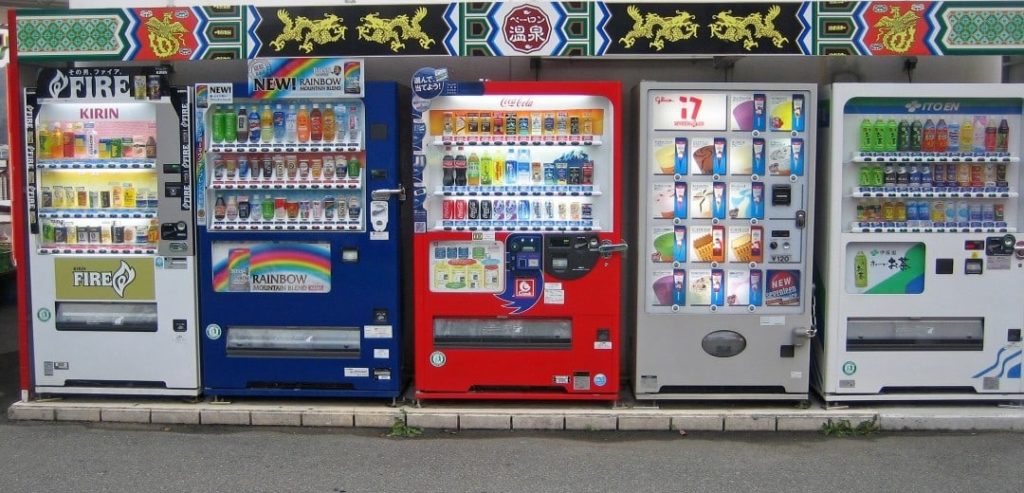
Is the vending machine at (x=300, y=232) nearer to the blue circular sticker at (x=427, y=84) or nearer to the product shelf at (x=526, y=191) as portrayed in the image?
the blue circular sticker at (x=427, y=84)

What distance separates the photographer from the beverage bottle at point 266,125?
566 cm

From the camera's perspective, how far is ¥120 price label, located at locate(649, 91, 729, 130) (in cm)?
558

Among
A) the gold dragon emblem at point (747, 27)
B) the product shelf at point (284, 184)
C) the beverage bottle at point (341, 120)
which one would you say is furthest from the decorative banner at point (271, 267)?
the gold dragon emblem at point (747, 27)

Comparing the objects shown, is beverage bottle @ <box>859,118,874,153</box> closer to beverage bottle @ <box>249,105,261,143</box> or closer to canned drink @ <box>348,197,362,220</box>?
canned drink @ <box>348,197,362,220</box>

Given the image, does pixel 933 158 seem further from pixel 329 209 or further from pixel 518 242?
pixel 329 209

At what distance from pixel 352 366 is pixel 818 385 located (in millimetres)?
3369

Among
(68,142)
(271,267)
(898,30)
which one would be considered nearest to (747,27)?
(898,30)

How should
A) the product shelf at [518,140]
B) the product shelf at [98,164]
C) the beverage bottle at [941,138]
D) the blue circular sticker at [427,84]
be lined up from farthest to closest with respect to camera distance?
the product shelf at [98,164], the beverage bottle at [941,138], the product shelf at [518,140], the blue circular sticker at [427,84]

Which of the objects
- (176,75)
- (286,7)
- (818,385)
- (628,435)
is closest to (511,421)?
(628,435)

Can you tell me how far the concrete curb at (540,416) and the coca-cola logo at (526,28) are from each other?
2.54 meters

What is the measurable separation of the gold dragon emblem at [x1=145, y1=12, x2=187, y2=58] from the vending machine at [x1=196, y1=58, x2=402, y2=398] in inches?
14.4

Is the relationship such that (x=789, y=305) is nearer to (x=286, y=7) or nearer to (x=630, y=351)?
(x=630, y=351)

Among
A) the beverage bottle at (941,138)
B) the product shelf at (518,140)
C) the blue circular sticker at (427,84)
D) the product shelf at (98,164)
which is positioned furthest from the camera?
the product shelf at (98,164)

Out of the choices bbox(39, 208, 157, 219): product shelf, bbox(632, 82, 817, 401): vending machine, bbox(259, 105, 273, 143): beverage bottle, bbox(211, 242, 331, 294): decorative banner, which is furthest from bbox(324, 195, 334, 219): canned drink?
bbox(632, 82, 817, 401): vending machine
